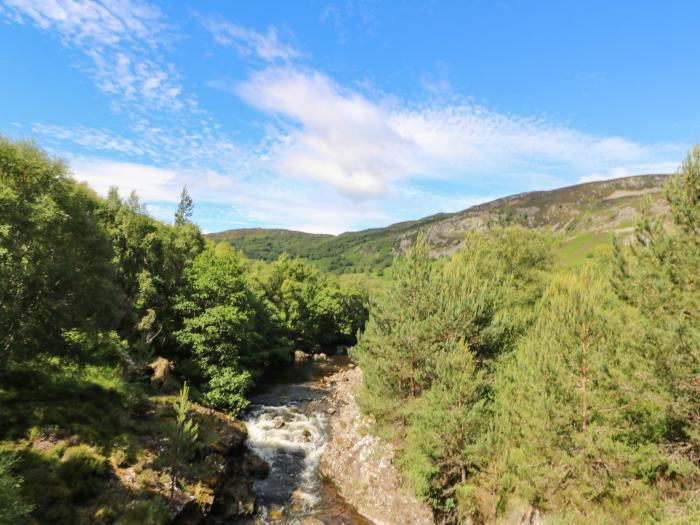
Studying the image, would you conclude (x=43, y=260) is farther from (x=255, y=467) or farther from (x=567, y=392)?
(x=567, y=392)

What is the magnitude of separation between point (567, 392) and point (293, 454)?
22330 millimetres

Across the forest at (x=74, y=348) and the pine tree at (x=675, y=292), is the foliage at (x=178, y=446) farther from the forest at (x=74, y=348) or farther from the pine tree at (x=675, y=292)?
the pine tree at (x=675, y=292)

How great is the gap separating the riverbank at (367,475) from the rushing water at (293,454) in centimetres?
71

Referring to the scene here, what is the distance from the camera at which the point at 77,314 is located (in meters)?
21.1

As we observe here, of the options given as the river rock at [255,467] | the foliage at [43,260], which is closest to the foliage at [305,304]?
the river rock at [255,467]

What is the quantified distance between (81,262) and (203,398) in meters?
17.2

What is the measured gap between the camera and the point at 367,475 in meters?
24.6

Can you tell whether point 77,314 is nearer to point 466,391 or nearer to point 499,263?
point 466,391

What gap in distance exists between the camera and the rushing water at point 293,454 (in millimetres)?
22203

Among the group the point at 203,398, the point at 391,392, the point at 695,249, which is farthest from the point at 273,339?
the point at 695,249

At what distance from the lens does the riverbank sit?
21334 millimetres

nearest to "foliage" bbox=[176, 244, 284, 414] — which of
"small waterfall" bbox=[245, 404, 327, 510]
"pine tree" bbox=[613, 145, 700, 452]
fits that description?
"small waterfall" bbox=[245, 404, 327, 510]

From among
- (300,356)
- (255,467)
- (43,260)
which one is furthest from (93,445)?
(300,356)

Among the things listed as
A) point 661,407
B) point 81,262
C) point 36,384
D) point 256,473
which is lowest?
point 256,473
